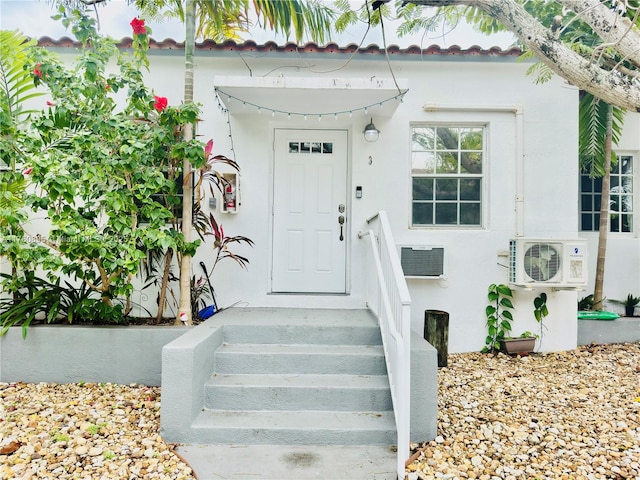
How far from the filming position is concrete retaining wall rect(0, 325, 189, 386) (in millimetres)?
3934

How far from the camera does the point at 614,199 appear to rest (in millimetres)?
6199

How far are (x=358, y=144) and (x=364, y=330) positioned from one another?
252cm

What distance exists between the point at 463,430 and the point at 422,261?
222 centimetres

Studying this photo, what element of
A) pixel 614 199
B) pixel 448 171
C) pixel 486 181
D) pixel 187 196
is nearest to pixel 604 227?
pixel 614 199

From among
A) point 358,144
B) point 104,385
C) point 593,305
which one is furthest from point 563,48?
point 104,385

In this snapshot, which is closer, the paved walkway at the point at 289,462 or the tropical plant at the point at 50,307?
the paved walkway at the point at 289,462

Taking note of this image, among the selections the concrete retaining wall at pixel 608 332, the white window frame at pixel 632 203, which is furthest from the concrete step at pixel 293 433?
the white window frame at pixel 632 203

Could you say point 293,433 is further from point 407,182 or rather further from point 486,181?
point 486,181

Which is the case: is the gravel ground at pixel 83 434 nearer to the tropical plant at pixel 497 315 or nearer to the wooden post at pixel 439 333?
the wooden post at pixel 439 333

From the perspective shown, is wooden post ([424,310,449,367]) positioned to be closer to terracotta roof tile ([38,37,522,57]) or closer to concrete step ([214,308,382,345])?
concrete step ([214,308,382,345])

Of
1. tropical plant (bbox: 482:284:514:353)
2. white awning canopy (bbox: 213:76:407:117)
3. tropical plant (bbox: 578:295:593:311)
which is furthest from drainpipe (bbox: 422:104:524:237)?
tropical plant (bbox: 578:295:593:311)

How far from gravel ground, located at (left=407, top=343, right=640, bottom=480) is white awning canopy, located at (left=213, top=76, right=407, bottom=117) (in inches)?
126

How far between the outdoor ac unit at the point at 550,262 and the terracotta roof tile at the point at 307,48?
243cm

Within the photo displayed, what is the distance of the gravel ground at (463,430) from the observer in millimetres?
2576
